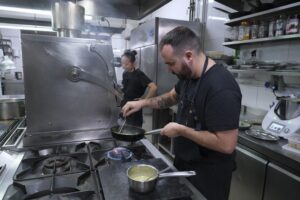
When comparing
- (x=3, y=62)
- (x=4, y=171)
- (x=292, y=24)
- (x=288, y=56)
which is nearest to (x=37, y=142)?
(x=4, y=171)

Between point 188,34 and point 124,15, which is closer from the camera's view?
point 188,34

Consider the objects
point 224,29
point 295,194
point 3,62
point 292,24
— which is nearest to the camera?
point 295,194

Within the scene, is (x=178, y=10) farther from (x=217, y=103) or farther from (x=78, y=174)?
(x=78, y=174)

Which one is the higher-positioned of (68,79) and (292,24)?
(292,24)

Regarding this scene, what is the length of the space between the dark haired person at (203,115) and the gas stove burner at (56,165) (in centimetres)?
48

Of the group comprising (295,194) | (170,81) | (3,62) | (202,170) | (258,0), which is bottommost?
(295,194)

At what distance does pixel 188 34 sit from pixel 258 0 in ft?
4.45

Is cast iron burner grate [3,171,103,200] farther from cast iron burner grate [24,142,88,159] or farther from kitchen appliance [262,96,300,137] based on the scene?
kitchen appliance [262,96,300,137]

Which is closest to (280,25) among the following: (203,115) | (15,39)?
(203,115)

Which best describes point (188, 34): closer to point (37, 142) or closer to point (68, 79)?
point (68, 79)

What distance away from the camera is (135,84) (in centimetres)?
321

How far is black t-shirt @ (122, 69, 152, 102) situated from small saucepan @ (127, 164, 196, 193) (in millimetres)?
2244

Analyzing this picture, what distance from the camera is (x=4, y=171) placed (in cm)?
99

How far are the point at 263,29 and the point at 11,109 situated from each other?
2359 mm
